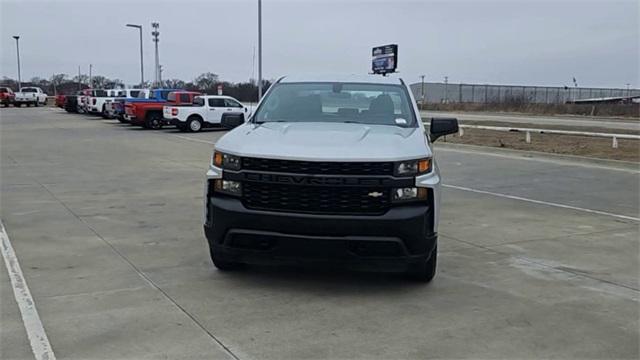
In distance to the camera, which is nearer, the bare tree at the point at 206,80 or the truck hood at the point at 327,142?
the truck hood at the point at 327,142

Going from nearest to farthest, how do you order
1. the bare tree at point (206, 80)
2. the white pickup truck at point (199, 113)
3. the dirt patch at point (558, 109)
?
1. the white pickup truck at point (199, 113)
2. the dirt patch at point (558, 109)
3. the bare tree at point (206, 80)

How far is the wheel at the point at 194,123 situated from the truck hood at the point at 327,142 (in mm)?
23473

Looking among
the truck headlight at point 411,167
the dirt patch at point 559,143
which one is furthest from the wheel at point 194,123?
the truck headlight at point 411,167

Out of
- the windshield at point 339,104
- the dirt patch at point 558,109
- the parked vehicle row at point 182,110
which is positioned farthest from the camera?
the dirt patch at point 558,109

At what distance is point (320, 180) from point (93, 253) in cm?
307

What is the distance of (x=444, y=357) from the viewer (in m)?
4.03

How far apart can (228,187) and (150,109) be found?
86.9ft

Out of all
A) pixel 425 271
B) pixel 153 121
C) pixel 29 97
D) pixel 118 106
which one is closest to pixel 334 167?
pixel 425 271

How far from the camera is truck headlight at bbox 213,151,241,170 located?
5070 mm

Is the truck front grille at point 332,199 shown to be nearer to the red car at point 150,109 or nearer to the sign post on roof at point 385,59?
the red car at point 150,109

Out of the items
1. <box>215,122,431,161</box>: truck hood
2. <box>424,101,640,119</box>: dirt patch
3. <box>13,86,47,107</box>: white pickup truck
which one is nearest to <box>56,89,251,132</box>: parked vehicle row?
<box>215,122,431,161</box>: truck hood

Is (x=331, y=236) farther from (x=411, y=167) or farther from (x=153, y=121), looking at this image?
(x=153, y=121)

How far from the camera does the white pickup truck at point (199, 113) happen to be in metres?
28.5

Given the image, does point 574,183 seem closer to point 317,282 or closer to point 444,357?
point 317,282
